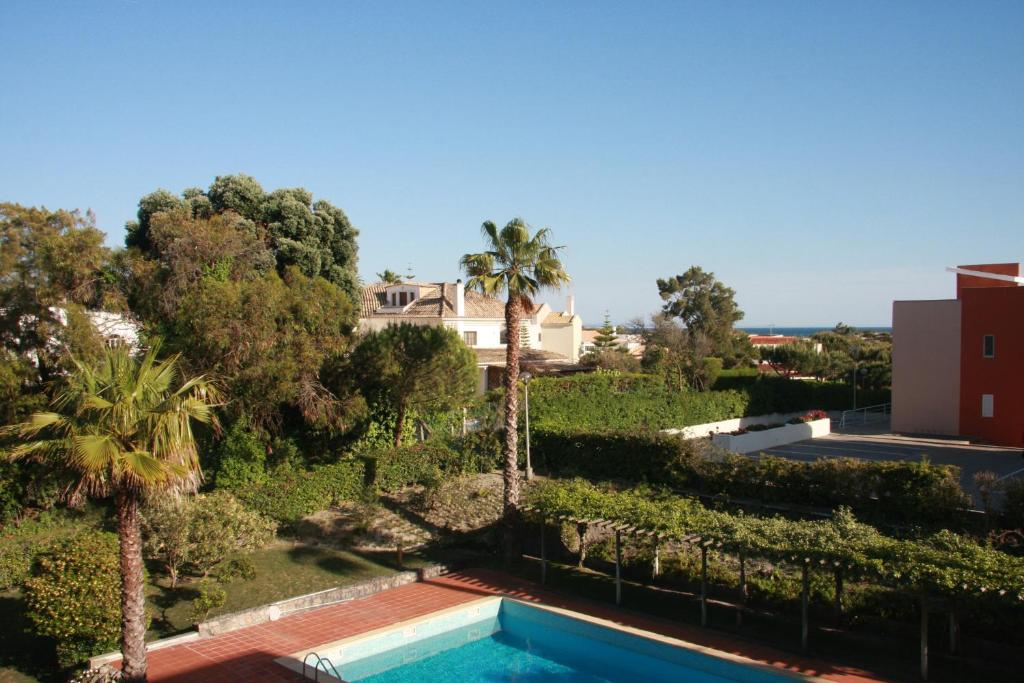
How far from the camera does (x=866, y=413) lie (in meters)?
41.2

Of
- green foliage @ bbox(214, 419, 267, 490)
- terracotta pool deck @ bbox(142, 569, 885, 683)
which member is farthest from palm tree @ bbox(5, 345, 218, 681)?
green foliage @ bbox(214, 419, 267, 490)

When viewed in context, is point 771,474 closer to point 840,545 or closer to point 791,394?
point 840,545

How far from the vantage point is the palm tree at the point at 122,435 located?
9656 millimetres

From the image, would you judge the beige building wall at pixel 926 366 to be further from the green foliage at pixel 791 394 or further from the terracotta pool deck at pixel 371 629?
the terracotta pool deck at pixel 371 629

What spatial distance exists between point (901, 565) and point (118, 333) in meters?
20.4

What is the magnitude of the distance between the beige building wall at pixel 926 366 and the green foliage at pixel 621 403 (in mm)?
7047

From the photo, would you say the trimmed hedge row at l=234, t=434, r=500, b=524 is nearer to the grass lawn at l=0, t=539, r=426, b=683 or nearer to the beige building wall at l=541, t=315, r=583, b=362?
the grass lawn at l=0, t=539, r=426, b=683

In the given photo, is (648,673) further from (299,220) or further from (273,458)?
(299,220)

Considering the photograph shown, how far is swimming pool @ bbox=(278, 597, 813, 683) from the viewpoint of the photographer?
521 inches

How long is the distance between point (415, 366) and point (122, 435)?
13.3m

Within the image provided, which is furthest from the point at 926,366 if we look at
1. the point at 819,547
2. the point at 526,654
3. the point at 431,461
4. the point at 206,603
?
the point at 206,603

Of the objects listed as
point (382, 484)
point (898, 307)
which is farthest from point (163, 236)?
point (898, 307)

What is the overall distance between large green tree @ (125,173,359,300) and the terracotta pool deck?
1426cm

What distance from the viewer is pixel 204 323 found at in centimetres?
1883
